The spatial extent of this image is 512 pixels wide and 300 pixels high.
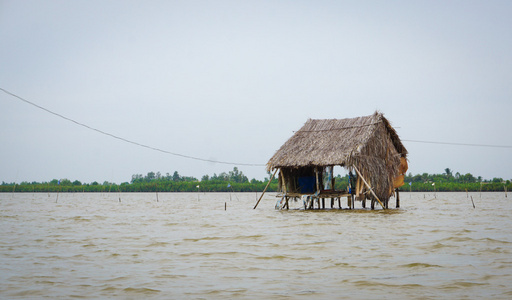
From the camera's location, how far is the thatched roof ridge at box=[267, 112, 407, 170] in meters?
18.9

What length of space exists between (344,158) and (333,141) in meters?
1.92

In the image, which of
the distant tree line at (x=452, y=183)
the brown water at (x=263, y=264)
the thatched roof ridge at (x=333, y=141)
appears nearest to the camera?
the brown water at (x=263, y=264)

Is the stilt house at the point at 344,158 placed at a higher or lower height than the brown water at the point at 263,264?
higher

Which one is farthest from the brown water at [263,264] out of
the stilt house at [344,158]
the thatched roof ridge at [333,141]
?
the thatched roof ridge at [333,141]

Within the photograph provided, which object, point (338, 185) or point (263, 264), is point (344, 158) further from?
point (338, 185)

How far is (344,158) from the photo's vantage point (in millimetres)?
18578

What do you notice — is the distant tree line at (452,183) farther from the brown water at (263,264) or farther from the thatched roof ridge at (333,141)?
the brown water at (263,264)

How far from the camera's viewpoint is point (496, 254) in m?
8.10

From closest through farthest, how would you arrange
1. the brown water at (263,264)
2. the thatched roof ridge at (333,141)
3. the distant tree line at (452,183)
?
the brown water at (263,264) < the thatched roof ridge at (333,141) < the distant tree line at (452,183)

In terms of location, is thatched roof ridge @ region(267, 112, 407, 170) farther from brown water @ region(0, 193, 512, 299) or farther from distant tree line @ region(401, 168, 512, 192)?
distant tree line @ region(401, 168, 512, 192)

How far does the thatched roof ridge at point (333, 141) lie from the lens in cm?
1892

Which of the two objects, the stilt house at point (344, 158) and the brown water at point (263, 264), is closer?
the brown water at point (263, 264)

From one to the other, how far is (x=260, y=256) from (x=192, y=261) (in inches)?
49.1

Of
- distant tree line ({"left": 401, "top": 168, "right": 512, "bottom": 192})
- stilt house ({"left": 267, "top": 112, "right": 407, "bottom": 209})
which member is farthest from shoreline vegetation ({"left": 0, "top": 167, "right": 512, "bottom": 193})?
stilt house ({"left": 267, "top": 112, "right": 407, "bottom": 209})
